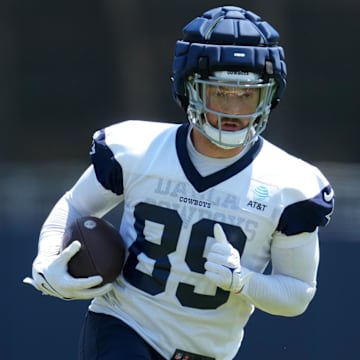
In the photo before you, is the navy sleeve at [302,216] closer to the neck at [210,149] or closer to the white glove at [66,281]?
the neck at [210,149]

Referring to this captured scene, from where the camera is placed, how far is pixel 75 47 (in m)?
4.92

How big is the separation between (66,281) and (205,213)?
0.45m

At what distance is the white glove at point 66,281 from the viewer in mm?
3467

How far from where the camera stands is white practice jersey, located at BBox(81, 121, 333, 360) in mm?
3508

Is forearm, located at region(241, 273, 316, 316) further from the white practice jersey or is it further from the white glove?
the white glove

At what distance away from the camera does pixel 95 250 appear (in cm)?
353

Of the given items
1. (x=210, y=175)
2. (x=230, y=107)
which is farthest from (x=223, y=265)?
(x=230, y=107)

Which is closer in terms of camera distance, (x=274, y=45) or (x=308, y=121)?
(x=274, y=45)

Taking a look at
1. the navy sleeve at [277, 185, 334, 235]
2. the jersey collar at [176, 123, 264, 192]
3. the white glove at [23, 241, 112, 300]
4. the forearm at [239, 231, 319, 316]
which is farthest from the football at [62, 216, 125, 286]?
the navy sleeve at [277, 185, 334, 235]

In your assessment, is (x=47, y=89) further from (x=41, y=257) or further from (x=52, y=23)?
(x=41, y=257)

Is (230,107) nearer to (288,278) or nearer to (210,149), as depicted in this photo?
(210,149)

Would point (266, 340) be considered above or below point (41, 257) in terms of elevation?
below
